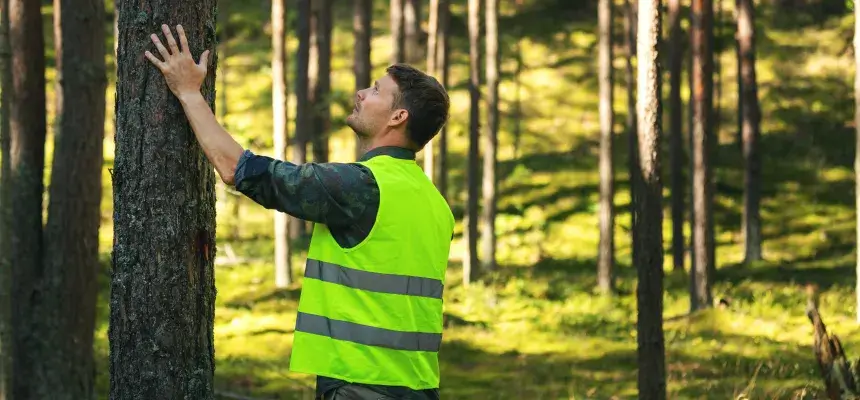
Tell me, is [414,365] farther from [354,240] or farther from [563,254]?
[563,254]

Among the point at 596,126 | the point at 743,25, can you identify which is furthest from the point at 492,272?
the point at 596,126

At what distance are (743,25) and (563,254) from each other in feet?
30.4

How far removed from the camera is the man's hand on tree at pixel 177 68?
484cm

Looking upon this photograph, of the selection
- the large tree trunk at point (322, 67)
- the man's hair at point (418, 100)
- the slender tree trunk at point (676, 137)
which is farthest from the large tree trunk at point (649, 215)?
the large tree trunk at point (322, 67)

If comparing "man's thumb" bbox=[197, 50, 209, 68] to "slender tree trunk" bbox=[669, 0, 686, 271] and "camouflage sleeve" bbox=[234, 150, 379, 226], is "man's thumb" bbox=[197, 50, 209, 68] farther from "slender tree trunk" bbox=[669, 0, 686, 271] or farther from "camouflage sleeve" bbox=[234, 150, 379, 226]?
"slender tree trunk" bbox=[669, 0, 686, 271]

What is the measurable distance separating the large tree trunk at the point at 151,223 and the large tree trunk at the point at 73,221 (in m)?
7.29

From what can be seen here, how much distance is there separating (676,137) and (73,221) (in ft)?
63.2

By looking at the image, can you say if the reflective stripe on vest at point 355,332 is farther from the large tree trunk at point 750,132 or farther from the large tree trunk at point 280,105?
the large tree trunk at point 750,132

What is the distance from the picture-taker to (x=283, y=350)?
19828 millimetres

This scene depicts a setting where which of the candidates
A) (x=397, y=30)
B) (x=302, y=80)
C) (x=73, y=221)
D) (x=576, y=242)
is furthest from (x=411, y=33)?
(x=73, y=221)

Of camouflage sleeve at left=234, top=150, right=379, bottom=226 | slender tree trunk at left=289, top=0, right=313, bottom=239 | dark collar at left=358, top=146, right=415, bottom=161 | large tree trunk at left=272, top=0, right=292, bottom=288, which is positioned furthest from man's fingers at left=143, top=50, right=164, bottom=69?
slender tree trunk at left=289, top=0, right=313, bottom=239

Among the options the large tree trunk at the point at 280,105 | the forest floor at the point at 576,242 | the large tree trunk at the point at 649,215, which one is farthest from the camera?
the large tree trunk at the point at 280,105

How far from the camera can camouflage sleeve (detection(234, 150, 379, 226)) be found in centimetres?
457

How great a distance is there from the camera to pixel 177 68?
15.9 feet
